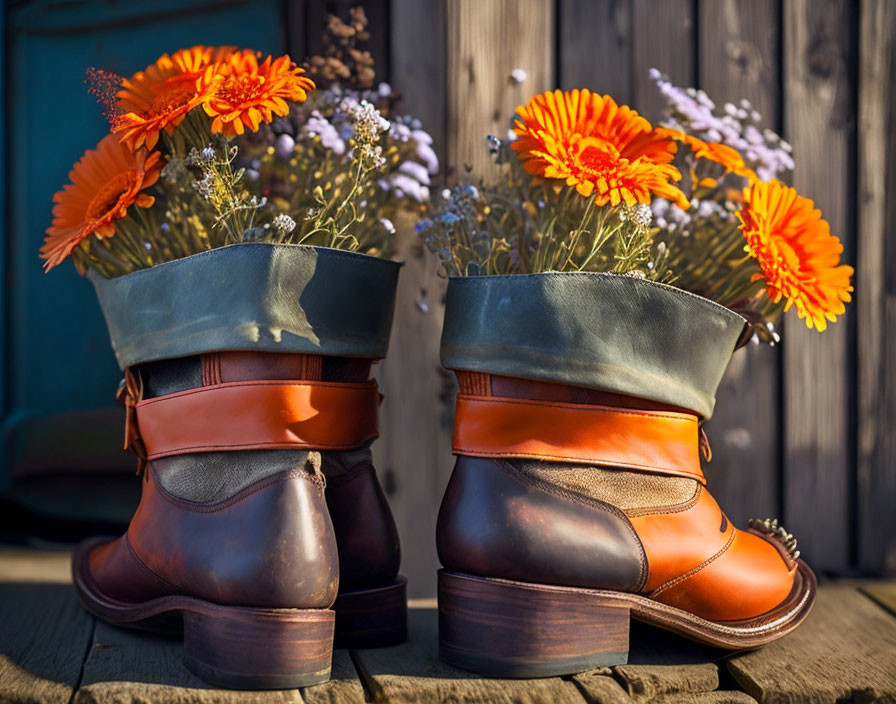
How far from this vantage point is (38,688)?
1093 mm

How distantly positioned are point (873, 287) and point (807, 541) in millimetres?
508

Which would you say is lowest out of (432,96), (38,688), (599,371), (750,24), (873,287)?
(38,688)

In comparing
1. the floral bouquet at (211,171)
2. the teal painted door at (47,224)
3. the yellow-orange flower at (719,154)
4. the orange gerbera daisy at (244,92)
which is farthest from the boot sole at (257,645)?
the teal painted door at (47,224)

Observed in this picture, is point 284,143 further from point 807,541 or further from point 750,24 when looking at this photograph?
point 807,541

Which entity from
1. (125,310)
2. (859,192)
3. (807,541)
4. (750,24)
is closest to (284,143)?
(125,310)

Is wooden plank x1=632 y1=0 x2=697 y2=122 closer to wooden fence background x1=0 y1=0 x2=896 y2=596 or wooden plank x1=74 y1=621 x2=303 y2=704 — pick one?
wooden fence background x1=0 y1=0 x2=896 y2=596

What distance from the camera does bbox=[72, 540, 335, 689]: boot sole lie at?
3.51 ft

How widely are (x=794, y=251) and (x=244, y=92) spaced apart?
753 mm

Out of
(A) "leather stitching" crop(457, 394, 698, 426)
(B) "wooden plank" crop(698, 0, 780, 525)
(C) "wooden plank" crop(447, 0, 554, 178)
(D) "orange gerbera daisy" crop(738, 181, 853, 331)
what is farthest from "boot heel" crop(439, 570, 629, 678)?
(C) "wooden plank" crop(447, 0, 554, 178)

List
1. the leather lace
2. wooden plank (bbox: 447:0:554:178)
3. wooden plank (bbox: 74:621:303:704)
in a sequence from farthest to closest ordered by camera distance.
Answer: wooden plank (bbox: 447:0:554:178), the leather lace, wooden plank (bbox: 74:621:303:704)

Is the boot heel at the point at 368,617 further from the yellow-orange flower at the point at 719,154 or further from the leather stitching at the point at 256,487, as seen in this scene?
the yellow-orange flower at the point at 719,154

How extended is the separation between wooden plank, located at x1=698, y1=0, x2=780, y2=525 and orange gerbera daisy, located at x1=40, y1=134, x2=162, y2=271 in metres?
1.09

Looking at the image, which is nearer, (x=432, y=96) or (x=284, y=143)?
(x=284, y=143)

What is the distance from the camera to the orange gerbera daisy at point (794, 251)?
1.20 meters
